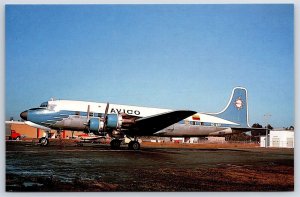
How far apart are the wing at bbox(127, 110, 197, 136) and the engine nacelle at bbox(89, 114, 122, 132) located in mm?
285

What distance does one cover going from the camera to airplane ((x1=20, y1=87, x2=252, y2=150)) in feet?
17.0

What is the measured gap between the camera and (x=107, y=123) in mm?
5918

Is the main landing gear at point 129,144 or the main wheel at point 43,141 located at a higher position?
the main wheel at point 43,141

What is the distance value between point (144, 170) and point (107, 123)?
1217 millimetres

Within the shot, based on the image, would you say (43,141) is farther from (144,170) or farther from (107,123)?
(144,170)

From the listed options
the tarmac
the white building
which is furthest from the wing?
the white building

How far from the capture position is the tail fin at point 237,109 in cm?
495

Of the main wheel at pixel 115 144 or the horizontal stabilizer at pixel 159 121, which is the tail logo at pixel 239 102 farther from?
the main wheel at pixel 115 144

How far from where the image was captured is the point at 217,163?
17.1 feet

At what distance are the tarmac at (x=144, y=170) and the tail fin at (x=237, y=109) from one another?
0.40m

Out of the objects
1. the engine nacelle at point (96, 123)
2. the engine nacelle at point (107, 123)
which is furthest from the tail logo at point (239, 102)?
the engine nacelle at point (96, 123)

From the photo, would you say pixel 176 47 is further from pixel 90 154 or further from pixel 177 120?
pixel 90 154

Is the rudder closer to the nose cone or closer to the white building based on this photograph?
the white building

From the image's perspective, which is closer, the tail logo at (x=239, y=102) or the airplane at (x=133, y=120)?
the tail logo at (x=239, y=102)
